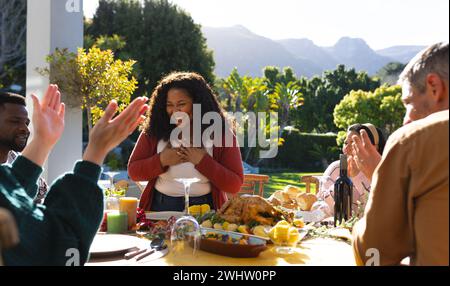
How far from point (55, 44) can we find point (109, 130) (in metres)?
5.50

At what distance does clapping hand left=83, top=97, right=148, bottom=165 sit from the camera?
57.4 inches

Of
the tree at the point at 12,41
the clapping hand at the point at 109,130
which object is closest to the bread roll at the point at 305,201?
the clapping hand at the point at 109,130

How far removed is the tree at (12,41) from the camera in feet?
62.1

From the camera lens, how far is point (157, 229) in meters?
2.49

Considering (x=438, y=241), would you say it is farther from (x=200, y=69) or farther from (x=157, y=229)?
(x=200, y=69)

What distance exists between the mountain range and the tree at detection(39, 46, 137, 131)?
280 ft

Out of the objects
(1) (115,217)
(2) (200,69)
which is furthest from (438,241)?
(2) (200,69)

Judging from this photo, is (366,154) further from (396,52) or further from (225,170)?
(396,52)

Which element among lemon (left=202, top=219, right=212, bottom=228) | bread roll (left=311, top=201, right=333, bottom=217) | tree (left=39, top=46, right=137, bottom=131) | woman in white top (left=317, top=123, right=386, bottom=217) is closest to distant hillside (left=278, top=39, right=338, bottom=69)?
tree (left=39, top=46, right=137, bottom=131)

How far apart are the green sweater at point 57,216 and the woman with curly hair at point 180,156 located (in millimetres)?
1809

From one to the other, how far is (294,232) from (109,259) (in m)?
0.89

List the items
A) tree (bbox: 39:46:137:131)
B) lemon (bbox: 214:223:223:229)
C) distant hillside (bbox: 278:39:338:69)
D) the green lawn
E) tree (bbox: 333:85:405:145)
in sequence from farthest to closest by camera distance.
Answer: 1. distant hillside (bbox: 278:39:338:69)
2. tree (bbox: 333:85:405:145)
3. the green lawn
4. tree (bbox: 39:46:137:131)
5. lemon (bbox: 214:223:223:229)

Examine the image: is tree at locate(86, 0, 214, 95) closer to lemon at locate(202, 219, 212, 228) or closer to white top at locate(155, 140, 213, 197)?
white top at locate(155, 140, 213, 197)
